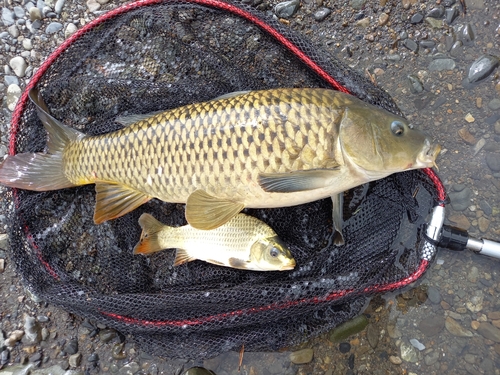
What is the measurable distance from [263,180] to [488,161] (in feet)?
3.86

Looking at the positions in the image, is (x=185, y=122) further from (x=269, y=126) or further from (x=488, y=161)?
(x=488, y=161)

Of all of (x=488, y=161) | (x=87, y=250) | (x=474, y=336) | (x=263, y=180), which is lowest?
(x=474, y=336)

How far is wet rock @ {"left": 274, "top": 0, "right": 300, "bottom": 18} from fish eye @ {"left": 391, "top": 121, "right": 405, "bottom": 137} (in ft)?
3.38

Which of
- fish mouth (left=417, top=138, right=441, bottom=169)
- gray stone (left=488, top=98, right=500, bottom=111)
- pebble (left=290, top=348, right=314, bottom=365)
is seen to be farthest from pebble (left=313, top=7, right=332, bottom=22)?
pebble (left=290, top=348, right=314, bottom=365)

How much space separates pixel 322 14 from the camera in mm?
2273

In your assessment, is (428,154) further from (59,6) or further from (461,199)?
(59,6)

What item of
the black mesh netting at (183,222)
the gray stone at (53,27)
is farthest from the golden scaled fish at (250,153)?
the gray stone at (53,27)

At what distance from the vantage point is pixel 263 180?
1.61 m

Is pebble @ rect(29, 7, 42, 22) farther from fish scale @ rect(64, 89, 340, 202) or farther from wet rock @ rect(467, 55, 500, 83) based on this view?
wet rock @ rect(467, 55, 500, 83)

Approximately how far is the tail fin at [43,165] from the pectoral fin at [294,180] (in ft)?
3.11

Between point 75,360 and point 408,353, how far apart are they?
159 cm

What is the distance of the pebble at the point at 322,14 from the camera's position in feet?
7.46

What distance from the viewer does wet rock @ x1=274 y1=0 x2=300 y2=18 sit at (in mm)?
2297

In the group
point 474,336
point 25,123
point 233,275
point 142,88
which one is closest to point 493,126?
point 474,336
